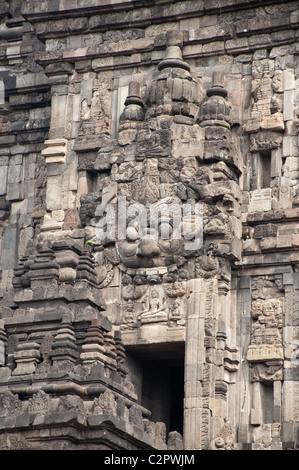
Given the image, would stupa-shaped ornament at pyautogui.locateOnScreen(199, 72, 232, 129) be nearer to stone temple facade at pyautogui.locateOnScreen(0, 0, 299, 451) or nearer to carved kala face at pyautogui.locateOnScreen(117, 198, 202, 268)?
stone temple facade at pyautogui.locateOnScreen(0, 0, 299, 451)

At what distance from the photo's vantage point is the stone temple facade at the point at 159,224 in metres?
43.4

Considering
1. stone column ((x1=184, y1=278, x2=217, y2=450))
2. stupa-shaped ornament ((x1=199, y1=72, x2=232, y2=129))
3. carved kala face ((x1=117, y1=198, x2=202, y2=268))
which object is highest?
stupa-shaped ornament ((x1=199, y1=72, x2=232, y2=129))

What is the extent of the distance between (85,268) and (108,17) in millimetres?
8501

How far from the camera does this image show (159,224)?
46344mm

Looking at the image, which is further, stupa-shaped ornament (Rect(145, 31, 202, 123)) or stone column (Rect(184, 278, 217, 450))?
stupa-shaped ornament (Rect(145, 31, 202, 123))

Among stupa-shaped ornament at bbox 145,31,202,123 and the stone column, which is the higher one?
stupa-shaped ornament at bbox 145,31,202,123

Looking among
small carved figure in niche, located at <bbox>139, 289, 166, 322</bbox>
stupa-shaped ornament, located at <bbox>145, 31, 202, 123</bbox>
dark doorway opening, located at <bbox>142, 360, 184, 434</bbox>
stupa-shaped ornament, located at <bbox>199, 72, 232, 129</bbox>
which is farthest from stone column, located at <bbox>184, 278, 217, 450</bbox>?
stupa-shaped ornament, located at <bbox>145, 31, 202, 123</bbox>

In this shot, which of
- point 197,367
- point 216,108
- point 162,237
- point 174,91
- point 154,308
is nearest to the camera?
point 197,367

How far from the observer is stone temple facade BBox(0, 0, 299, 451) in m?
43.4

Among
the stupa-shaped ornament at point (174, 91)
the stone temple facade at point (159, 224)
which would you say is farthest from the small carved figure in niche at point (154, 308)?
the stupa-shaped ornament at point (174, 91)

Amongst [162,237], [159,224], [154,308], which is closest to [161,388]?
[154,308]

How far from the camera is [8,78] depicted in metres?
52.1

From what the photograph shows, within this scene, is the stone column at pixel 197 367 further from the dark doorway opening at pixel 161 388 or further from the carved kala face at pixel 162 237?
the dark doorway opening at pixel 161 388

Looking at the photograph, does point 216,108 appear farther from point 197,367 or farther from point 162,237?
point 197,367
